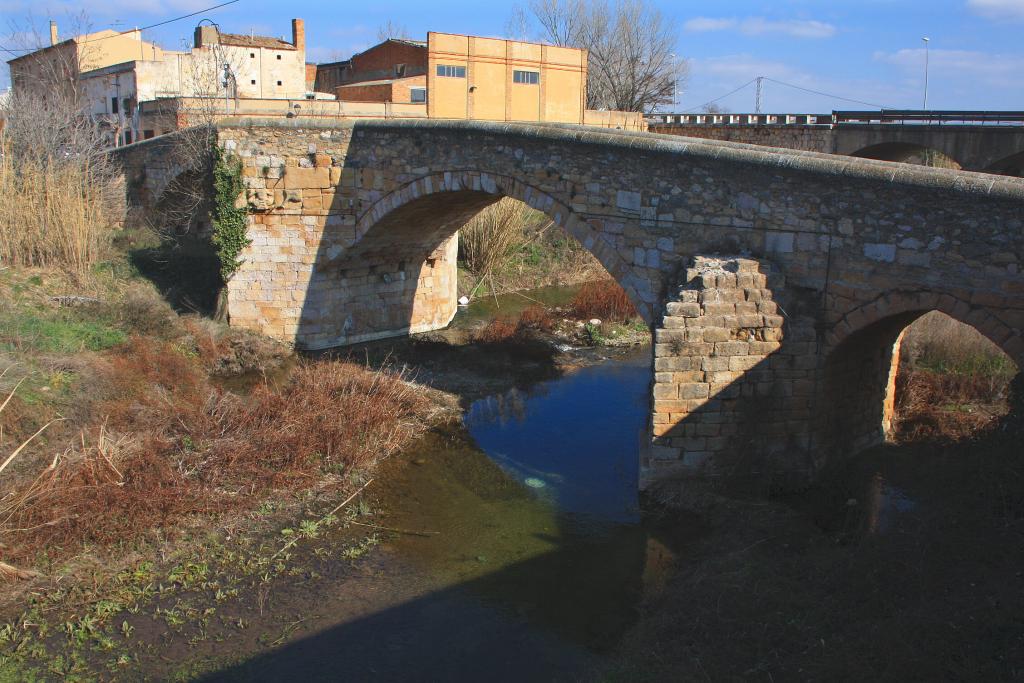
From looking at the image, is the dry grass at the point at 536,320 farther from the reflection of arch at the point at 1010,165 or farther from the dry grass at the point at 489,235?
the reflection of arch at the point at 1010,165

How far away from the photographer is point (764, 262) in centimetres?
920

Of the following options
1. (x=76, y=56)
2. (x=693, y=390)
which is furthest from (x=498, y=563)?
(x=76, y=56)

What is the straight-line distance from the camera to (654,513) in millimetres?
9375

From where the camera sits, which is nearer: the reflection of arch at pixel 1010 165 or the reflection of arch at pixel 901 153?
the reflection of arch at pixel 1010 165

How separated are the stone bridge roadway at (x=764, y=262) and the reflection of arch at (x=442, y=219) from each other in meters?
0.04

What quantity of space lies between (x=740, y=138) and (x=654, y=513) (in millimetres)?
18653

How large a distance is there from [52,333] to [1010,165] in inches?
765

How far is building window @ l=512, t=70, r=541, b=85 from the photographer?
1096 inches

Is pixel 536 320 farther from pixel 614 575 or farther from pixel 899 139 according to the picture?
pixel 899 139

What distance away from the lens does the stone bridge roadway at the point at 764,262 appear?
311 inches

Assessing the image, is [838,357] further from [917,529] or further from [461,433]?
[461,433]

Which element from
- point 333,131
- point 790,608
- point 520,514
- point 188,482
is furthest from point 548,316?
point 790,608

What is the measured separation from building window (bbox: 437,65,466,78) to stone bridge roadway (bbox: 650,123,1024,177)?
6.85 m

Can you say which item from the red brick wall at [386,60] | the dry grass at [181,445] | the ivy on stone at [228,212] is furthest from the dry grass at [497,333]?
the red brick wall at [386,60]
